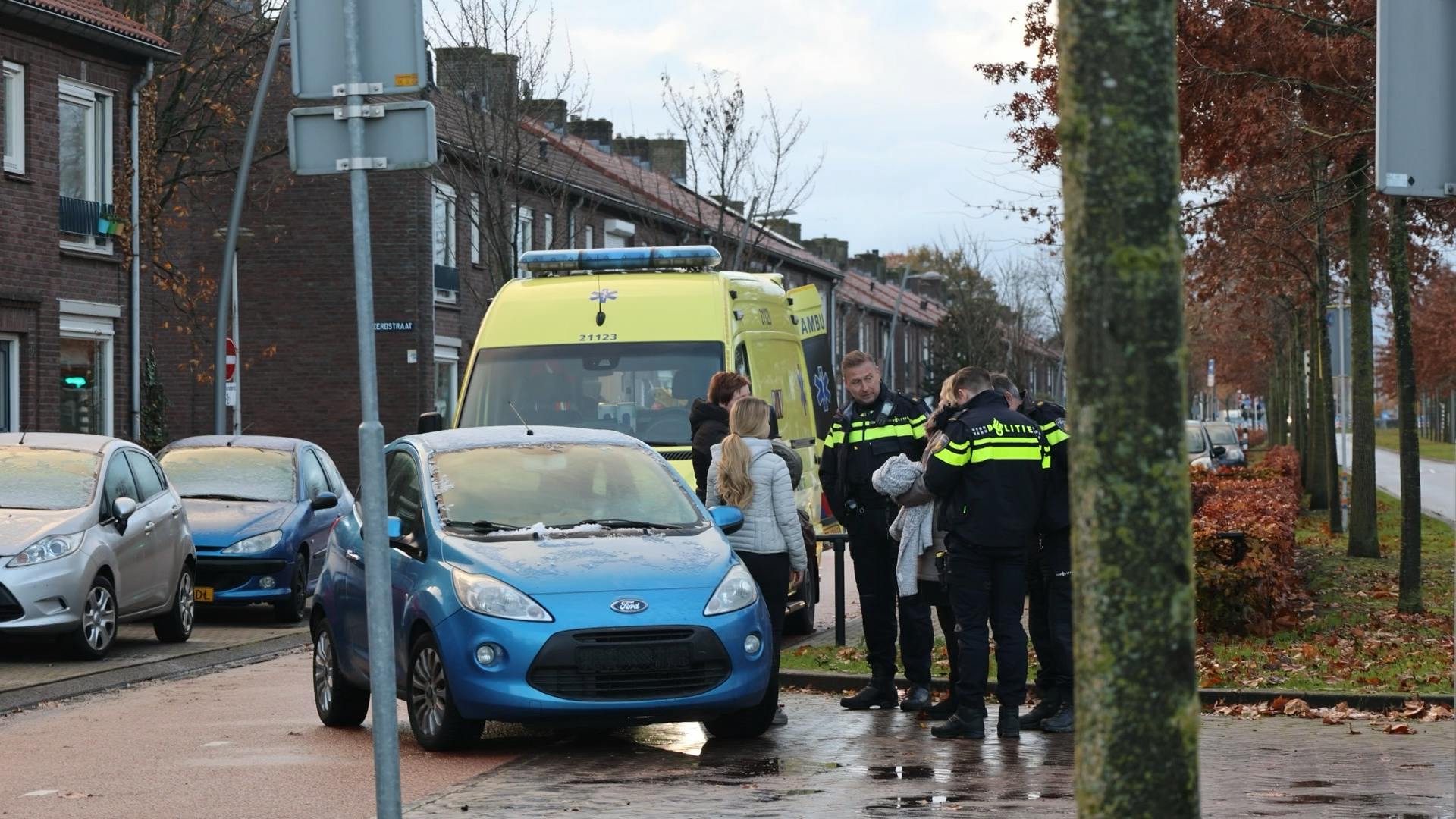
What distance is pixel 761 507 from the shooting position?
10.6m

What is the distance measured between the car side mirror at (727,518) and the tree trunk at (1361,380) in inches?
339

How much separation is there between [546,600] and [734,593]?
97 centimetres

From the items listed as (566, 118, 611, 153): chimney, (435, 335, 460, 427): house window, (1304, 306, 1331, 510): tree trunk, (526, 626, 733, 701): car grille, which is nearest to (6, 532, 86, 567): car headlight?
(526, 626, 733, 701): car grille

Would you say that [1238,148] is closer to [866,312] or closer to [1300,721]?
→ [1300,721]

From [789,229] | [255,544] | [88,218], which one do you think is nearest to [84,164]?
[88,218]

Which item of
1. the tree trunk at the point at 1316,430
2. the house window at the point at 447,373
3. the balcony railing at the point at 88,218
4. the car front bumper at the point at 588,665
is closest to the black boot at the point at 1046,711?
the car front bumper at the point at 588,665

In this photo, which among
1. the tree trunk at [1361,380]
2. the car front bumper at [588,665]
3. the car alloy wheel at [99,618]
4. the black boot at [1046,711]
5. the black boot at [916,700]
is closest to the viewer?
the car front bumper at [588,665]

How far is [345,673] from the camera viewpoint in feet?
34.0

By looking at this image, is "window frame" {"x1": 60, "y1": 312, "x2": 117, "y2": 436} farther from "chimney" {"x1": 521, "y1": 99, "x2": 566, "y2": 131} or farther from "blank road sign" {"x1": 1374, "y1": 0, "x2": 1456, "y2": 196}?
"blank road sign" {"x1": 1374, "y1": 0, "x2": 1456, "y2": 196}

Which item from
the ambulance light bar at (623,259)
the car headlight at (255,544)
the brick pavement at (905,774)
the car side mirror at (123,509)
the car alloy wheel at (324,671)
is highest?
the ambulance light bar at (623,259)

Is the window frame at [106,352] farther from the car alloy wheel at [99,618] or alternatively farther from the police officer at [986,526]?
the police officer at [986,526]

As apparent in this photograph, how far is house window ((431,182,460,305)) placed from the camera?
3862cm

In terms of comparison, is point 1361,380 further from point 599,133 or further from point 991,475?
point 599,133

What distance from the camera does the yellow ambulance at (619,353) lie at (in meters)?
14.6
